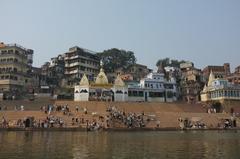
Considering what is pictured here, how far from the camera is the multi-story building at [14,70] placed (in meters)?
61.7

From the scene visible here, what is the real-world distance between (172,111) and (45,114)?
62.8 ft

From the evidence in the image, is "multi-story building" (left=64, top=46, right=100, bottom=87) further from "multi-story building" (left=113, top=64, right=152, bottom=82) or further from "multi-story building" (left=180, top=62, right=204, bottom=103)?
"multi-story building" (left=180, top=62, right=204, bottom=103)

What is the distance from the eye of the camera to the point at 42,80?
73.5m

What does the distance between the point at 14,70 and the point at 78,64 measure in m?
15.4

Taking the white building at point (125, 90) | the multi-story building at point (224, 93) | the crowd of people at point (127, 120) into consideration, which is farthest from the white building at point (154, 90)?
the crowd of people at point (127, 120)

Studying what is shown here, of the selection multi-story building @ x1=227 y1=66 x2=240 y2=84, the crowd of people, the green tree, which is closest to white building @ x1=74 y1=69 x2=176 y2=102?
the crowd of people

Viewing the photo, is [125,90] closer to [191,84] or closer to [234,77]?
[191,84]

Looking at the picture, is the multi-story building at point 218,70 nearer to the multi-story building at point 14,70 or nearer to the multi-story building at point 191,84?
the multi-story building at point 191,84

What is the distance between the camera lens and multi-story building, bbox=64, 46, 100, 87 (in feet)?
248

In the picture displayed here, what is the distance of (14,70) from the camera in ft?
210

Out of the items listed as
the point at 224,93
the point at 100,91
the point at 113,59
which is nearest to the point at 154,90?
the point at 100,91

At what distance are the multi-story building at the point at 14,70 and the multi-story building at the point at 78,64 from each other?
990 cm

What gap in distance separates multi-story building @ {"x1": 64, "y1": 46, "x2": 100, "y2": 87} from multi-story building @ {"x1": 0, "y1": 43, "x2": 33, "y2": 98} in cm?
990

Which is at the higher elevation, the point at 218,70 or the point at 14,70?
the point at 218,70
